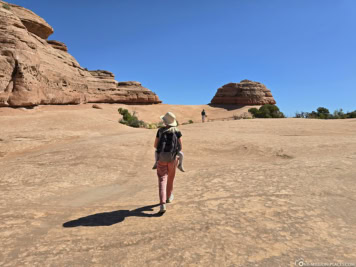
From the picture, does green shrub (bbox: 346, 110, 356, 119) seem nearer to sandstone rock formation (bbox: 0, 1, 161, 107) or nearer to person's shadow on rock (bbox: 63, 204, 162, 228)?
person's shadow on rock (bbox: 63, 204, 162, 228)

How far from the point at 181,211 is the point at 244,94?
172 feet

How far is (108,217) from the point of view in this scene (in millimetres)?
3834

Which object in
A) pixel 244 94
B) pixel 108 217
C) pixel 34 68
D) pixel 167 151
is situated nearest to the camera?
pixel 108 217

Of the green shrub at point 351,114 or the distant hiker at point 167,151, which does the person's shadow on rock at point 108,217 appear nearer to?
the distant hiker at point 167,151

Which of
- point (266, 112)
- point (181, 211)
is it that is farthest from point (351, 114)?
point (181, 211)

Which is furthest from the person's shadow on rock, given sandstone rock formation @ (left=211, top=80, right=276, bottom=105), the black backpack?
sandstone rock formation @ (left=211, top=80, right=276, bottom=105)

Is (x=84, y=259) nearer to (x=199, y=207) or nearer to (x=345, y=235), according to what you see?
(x=199, y=207)

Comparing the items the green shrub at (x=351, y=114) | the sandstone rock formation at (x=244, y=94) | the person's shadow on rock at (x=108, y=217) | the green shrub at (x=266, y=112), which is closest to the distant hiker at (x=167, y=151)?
the person's shadow on rock at (x=108, y=217)

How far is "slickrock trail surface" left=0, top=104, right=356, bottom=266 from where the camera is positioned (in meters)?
2.62

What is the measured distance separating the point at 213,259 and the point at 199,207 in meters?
1.48

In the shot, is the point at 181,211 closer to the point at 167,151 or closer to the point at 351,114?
the point at 167,151

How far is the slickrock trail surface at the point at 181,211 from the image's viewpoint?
2.62 m

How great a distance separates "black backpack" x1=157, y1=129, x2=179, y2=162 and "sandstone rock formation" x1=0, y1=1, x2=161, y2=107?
53.0 ft

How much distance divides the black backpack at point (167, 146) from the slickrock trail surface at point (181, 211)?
3.01ft
